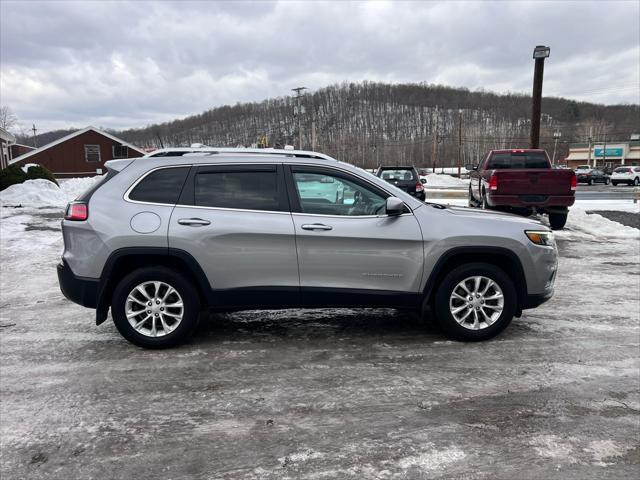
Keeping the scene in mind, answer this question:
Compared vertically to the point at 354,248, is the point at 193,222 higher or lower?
higher

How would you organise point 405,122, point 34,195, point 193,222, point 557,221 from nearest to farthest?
point 193,222 → point 557,221 → point 34,195 → point 405,122

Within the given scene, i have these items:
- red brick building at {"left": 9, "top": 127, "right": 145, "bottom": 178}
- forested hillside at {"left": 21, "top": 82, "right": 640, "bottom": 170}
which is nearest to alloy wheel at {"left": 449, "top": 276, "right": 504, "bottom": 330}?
red brick building at {"left": 9, "top": 127, "right": 145, "bottom": 178}

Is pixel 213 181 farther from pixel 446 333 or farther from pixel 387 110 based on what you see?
pixel 387 110

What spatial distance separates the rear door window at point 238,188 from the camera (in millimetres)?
4504

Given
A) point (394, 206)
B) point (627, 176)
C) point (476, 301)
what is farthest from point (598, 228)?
point (627, 176)

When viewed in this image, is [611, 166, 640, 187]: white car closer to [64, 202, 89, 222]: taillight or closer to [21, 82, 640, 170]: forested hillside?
[64, 202, 89, 222]: taillight

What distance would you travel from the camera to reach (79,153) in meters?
44.8

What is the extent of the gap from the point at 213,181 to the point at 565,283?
5.33 metres

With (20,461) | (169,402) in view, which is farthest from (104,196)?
(20,461)

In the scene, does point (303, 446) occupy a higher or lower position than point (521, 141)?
lower

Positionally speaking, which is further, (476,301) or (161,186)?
(476,301)

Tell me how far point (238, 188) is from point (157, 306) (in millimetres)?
1312

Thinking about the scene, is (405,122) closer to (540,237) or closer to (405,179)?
(405,179)

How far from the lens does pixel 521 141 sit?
12575 centimetres
